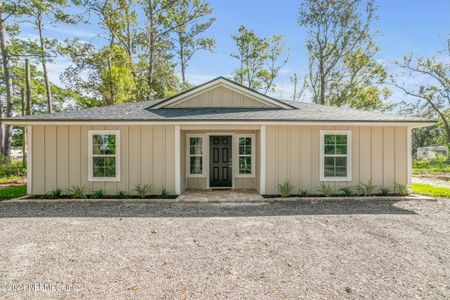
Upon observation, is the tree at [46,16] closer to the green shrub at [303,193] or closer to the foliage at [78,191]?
the foliage at [78,191]

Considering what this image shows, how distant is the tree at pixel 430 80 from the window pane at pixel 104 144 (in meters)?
27.0

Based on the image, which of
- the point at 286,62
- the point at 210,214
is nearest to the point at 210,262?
the point at 210,214

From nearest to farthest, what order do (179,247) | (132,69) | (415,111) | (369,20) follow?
(179,247) < (132,69) < (369,20) < (415,111)

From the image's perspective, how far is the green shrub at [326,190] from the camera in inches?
301

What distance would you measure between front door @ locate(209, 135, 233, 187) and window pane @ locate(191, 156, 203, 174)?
0.37 meters

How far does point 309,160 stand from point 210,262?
5.45 m

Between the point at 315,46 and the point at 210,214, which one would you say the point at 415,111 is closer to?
the point at 315,46

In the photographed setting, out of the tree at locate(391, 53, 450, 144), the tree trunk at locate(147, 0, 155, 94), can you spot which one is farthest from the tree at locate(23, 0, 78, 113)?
the tree at locate(391, 53, 450, 144)

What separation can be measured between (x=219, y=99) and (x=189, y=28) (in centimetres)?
1549

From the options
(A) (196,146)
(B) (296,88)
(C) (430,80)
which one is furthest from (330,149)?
(C) (430,80)

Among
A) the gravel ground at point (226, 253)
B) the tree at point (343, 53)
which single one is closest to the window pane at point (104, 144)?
the gravel ground at point (226, 253)

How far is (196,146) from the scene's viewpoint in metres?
9.21

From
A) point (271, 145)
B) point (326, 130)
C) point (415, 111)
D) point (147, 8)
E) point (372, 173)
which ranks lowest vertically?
point (372, 173)

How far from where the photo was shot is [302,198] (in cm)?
730
